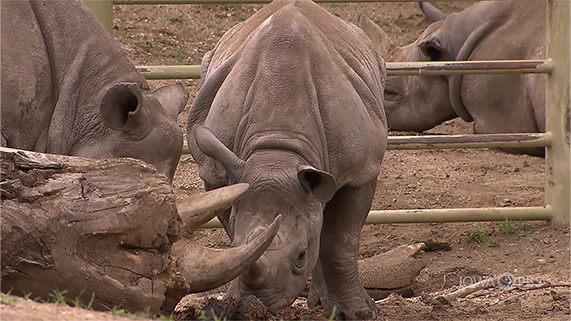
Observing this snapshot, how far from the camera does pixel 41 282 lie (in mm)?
3750

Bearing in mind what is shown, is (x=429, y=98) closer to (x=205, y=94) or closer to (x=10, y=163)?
(x=205, y=94)

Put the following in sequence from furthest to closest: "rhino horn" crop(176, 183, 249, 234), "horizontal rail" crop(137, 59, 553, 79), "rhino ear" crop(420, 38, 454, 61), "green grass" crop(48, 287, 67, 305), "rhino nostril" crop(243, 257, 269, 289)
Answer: "rhino ear" crop(420, 38, 454, 61)
"horizontal rail" crop(137, 59, 553, 79)
"rhino nostril" crop(243, 257, 269, 289)
"rhino horn" crop(176, 183, 249, 234)
"green grass" crop(48, 287, 67, 305)

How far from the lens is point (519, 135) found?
6844mm

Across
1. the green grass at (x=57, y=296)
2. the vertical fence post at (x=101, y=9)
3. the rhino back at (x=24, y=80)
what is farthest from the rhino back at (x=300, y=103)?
the vertical fence post at (x=101, y=9)

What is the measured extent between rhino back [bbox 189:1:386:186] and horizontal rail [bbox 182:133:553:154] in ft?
4.68

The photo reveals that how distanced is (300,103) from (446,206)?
10.0 feet

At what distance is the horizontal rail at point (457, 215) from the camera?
6613mm

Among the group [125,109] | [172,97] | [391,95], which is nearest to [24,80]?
[125,109]

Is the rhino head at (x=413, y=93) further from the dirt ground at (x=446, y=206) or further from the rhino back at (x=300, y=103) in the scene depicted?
the rhino back at (x=300, y=103)

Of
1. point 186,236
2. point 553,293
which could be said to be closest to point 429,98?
point 553,293

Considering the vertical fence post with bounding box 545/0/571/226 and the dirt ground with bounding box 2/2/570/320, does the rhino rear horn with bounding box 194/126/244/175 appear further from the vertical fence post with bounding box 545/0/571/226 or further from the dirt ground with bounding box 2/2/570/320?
the vertical fence post with bounding box 545/0/571/226

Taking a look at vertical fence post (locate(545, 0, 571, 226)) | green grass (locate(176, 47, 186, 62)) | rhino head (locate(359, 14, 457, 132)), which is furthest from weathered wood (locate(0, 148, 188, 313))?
green grass (locate(176, 47, 186, 62))

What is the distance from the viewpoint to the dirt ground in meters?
5.39

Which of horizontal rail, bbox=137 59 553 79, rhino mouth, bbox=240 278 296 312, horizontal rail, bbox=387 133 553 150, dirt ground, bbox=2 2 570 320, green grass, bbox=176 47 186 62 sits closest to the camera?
rhino mouth, bbox=240 278 296 312
